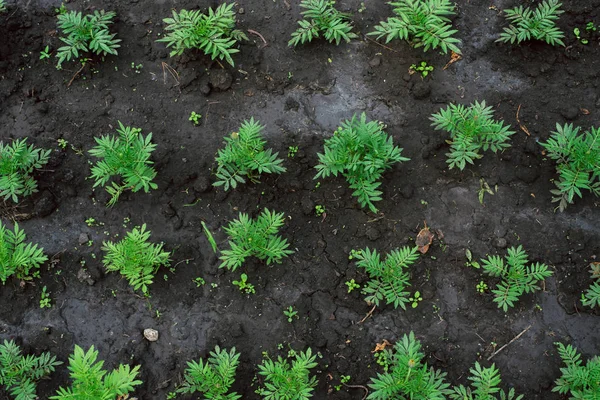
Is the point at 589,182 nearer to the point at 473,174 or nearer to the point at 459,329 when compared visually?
the point at 473,174

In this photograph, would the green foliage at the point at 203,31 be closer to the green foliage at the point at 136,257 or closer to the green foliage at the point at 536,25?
the green foliage at the point at 136,257

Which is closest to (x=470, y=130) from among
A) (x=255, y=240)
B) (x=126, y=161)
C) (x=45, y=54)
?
(x=255, y=240)

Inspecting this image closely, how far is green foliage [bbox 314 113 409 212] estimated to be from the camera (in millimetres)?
4168

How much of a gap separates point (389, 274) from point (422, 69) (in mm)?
1623

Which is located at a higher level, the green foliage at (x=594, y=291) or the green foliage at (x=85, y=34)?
the green foliage at (x=85, y=34)

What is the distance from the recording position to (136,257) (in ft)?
13.7

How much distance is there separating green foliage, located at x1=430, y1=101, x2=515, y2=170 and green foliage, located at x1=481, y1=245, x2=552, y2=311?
0.73 meters

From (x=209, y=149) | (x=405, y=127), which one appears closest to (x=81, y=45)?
(x=209, y=149)

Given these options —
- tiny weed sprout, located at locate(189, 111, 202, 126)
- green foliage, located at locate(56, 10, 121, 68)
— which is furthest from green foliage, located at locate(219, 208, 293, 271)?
green foliage, located at locate(56, 10, 121, 68)

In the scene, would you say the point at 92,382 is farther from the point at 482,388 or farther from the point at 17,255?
the point at 482,388

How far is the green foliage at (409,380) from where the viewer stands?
397 centimetres

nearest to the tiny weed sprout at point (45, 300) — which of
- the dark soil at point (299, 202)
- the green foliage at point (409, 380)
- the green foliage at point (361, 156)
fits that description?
the dark soil at point (299, 202)

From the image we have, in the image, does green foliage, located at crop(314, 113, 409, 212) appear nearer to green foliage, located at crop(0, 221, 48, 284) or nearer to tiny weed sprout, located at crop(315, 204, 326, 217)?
tiny weed sprout, located at crop(315, 204, 326, 217)

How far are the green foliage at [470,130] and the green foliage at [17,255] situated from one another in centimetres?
308
